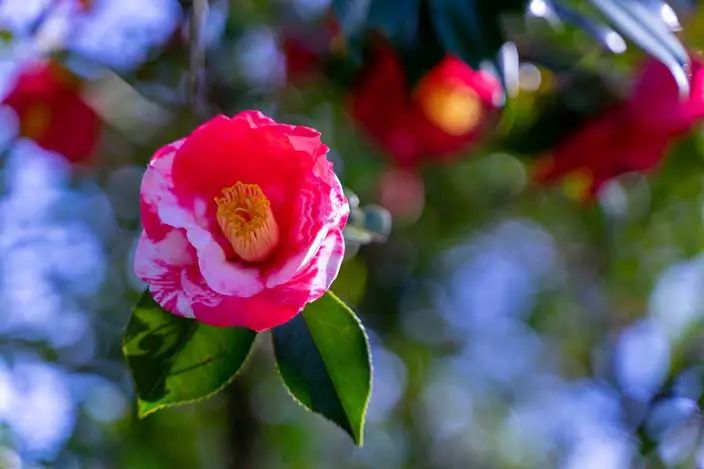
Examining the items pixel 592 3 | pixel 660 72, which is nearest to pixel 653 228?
pixel 660 72

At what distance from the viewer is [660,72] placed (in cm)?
114

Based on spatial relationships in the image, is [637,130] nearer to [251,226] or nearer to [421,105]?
[421,105]

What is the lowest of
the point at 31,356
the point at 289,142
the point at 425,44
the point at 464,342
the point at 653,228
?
the point at 464,342

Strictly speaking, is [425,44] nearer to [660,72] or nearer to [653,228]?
[660,72]

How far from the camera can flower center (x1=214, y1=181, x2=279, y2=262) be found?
2.21 feet

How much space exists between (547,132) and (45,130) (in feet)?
2.56

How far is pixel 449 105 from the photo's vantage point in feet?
4.13

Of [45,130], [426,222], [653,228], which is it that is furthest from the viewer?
[426,222]

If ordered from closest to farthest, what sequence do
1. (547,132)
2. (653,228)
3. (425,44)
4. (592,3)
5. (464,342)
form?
(592,3) → (425,44) → (547,132) → (653,228) → (464,342)

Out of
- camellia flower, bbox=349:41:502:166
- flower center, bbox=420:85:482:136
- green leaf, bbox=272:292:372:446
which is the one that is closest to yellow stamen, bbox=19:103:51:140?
camellia flower, bbox=349:41:502:166

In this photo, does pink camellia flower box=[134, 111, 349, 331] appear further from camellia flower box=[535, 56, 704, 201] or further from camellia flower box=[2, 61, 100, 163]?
camellia flower box=[2, 61, 100, 163]

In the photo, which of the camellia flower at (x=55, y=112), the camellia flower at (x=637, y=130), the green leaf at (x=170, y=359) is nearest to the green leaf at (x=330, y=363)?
the green leaf at (x=170, y=359)

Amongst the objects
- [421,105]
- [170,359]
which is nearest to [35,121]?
[421,105]

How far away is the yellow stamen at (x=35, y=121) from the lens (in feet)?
4.73
